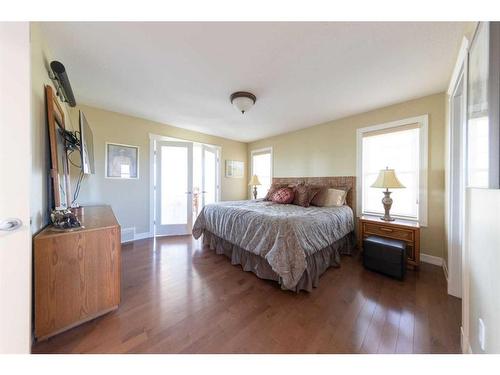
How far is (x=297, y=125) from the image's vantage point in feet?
11.8

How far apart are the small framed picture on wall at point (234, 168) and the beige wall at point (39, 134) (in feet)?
11.2

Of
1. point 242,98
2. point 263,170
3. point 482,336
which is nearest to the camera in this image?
point 482,336

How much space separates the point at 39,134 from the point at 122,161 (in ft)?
6.69

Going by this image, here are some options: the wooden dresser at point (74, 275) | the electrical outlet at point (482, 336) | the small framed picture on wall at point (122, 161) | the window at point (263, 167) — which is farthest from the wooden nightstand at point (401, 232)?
the small framed picture on wall at point (122, 161)

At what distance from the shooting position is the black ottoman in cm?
196

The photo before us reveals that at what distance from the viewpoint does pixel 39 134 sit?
1.32 m

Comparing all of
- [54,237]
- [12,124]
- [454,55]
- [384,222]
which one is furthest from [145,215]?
[454,55]

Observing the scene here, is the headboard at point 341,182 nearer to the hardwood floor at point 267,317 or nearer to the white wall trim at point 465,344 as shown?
the hardwood floor at point 267,317

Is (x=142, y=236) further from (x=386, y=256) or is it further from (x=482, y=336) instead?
(x=482, y=336)

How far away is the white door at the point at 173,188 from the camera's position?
3.63 m

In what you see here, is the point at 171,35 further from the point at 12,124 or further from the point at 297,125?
the point at 297,125

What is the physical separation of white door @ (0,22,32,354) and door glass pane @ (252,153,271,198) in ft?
13.2

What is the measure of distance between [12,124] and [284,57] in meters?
1.88

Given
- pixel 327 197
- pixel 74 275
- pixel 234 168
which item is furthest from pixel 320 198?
pixel 74 275
